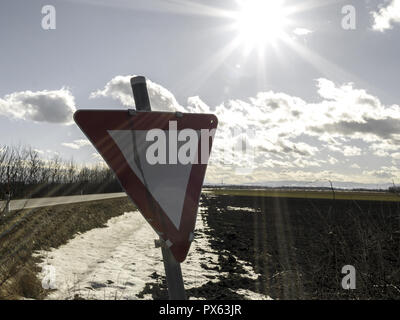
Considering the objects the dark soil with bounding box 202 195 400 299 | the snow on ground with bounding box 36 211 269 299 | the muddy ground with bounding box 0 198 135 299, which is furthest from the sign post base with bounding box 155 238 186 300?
the snow on ground with bounding box 36 211 269 299

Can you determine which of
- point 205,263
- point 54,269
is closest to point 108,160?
point 54,269

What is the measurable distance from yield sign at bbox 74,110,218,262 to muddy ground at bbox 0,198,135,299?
7.28 feet

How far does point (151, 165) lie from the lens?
1.54 metres

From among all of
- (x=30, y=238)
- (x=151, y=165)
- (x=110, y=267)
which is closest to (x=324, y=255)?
(x=151, y=165)

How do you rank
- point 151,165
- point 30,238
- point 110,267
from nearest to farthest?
point 151,165 → point 110,267 → point 30,238

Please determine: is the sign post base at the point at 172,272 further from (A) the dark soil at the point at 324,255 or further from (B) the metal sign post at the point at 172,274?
(A) the dark soil at the point at 324,255

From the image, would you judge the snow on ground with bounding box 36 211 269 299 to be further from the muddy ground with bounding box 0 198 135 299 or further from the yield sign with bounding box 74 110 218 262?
the yield sign with bounding box 74 110 218 262

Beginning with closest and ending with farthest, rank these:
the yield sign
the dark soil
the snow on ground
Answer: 1. the yield sign
2. the dark soil
3. the snow on ground

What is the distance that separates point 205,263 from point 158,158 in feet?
26.4

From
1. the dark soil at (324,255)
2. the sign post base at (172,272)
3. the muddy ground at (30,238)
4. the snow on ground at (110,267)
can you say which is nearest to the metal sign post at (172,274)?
the sign post base at (172,272)

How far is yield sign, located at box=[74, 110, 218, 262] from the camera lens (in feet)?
A: 4.96

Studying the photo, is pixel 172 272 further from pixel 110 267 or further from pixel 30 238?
pixel 30 238

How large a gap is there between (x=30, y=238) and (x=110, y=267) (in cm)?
292

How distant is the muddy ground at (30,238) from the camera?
16.8ft
